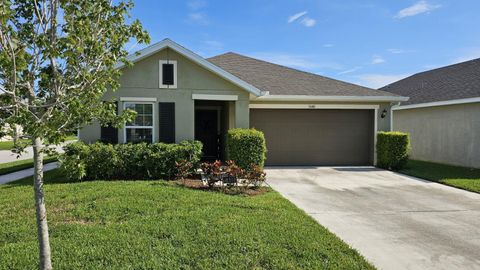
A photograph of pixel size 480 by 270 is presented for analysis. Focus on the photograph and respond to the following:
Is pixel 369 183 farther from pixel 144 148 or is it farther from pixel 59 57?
pixel 59 57

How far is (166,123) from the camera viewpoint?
11305 mm

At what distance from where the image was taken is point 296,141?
1419 centimetres

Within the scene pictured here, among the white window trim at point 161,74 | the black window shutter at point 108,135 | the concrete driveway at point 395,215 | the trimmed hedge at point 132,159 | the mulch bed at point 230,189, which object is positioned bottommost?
the concrete driveway at point 395,215

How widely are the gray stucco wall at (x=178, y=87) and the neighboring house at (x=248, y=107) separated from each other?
3 cm

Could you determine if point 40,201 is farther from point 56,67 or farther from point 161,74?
point 161,74

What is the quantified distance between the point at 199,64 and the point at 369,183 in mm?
6628

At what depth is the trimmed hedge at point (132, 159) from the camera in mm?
9625

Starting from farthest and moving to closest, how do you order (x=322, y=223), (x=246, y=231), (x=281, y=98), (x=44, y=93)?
(x=281, y=98), (x=322, y=223), (x=246, y=231), (x=44, y=93)

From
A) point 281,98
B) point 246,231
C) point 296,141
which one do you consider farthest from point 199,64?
point 246,231

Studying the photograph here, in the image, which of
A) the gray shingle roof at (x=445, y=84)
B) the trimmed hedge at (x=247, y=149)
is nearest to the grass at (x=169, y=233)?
the trimmed hedge at (x=247, y=149)

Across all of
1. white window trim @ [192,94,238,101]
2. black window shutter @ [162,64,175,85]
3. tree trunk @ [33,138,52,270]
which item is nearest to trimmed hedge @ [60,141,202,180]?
white window trim @ [192,94,238,101]

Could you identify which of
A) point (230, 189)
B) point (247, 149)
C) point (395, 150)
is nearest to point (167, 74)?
point (247, 149)

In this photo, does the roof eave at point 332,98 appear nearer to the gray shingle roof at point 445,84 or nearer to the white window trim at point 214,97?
the white window trim at point 214,97

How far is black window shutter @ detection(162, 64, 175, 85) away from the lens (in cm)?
1139
